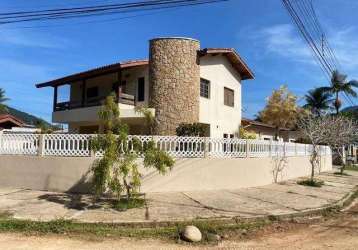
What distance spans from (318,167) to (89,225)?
20321 mm

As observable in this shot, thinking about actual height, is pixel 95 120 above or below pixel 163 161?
above

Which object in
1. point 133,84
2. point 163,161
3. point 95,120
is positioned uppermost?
point 133,84

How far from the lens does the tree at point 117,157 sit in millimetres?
9906

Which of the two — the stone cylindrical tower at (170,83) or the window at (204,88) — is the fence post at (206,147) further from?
the window at (204,88)

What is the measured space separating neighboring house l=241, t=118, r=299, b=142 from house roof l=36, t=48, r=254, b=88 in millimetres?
4512

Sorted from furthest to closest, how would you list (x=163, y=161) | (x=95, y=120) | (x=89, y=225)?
1. (x=95, y=120)
2. (x=163, y=161)
3. (x=89, y=225)

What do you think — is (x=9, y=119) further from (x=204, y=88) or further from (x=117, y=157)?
(x=117, y=157)

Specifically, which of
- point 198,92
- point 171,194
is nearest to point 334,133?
point 198,92

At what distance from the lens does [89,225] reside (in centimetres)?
850

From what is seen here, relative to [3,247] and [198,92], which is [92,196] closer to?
[3,247]

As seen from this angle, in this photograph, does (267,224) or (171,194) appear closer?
(267,224)

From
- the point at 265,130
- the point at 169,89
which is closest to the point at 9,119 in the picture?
the point at 169,89

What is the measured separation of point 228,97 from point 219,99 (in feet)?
4.50

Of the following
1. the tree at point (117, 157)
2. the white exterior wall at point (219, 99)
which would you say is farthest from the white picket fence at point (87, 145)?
the white exterior wall at point (219, 99)
